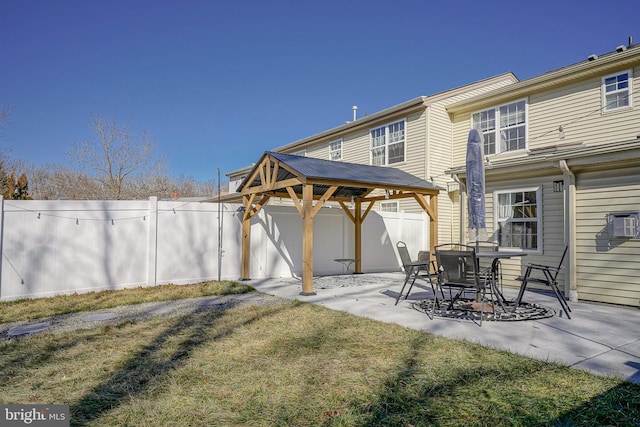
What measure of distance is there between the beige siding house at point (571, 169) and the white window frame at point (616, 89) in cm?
2

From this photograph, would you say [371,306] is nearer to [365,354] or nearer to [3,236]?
[365,354]

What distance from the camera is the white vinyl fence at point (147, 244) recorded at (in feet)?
21.7

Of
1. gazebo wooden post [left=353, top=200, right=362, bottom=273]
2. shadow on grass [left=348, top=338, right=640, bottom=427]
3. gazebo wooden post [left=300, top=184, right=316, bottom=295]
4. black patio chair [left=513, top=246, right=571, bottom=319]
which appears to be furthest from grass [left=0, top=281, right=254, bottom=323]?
shadow on grass [left=348, top=338, right=640, bottom=427]

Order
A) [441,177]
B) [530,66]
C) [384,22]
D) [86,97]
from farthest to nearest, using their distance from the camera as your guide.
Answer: [86,97]
[530,66]
[384,22]
[441,177]

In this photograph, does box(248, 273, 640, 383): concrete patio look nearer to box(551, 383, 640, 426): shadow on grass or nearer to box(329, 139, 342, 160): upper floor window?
box(551, 383, 640, 426): shadow on grass

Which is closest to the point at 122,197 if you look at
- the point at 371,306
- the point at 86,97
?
the point at 86,97

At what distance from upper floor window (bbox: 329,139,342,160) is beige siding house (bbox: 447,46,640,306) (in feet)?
15.4

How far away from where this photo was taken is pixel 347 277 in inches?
396

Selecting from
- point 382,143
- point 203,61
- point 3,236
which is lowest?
point 3,236

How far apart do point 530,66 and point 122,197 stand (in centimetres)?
1953

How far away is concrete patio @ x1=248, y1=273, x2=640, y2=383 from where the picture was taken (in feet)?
11.8

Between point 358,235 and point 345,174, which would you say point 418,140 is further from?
point 345,174

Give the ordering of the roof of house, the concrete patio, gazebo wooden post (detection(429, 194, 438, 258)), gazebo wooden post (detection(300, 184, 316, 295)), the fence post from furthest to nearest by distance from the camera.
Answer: gazebo wooden post (detection(429, 194, 438, 258)) → the roof of house → the fence post → gazebo wooden post (detection(300, 184, 316, 295)) → the concrete patio

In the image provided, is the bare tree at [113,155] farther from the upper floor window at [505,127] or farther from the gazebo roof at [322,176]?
the upper floor window at [505,127]
